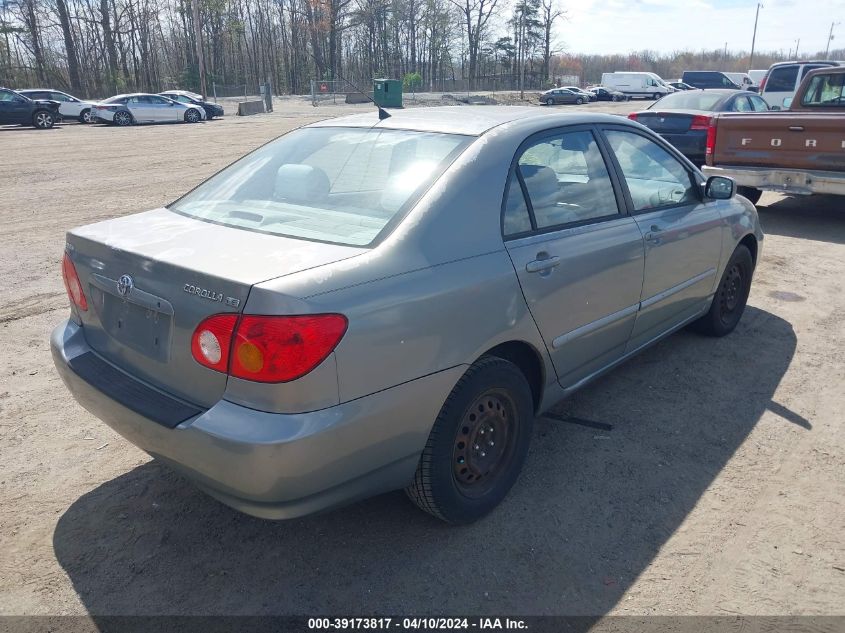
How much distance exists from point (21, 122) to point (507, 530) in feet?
99.5

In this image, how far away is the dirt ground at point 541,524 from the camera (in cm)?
264

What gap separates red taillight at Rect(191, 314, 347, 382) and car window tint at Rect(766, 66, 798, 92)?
1972 centimetres

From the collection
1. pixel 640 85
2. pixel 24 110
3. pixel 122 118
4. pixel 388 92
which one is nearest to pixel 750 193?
pixel 24 110

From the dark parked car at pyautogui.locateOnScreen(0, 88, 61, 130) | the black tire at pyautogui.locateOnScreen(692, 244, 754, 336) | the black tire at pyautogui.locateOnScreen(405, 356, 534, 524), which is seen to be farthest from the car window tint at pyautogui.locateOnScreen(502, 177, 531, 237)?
the dark parked car at pyautogui.locateOnScreen(0, 88, 61, 130)

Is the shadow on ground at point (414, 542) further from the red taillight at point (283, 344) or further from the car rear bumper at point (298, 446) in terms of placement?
the red taillight at point (283, 344)

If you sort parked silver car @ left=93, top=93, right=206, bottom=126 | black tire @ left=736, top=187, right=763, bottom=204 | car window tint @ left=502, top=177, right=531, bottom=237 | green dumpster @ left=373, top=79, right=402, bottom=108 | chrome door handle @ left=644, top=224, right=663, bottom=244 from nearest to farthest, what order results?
car window tint @ left=502, top=177, right=531, bottom=237, chrome door handle @ left=644, top=224, right=663, bottom=244, black tire @ left=736, top=187, right=763, bottom=204, parked silver car @ left=93, top=93, right=206, bottom=126, green dumpster @ left=373, top=79, right=402, bottom=108

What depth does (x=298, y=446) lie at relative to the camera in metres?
2.27

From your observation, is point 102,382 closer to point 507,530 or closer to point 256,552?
point 256,552

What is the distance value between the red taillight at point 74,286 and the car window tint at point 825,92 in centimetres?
1035

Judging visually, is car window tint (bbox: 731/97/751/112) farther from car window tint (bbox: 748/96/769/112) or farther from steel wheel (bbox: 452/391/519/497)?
steel wheel (bbox: 452/391/519/497)

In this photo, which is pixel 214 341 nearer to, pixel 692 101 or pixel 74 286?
pixel 74 286

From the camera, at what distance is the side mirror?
4566 millimetres

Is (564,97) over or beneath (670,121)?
over

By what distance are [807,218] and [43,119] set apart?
90.9 feet
